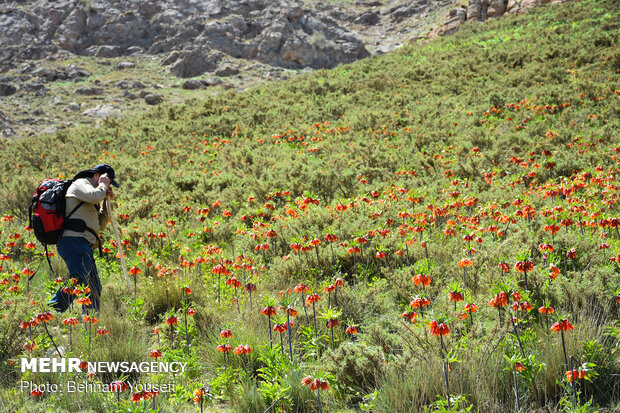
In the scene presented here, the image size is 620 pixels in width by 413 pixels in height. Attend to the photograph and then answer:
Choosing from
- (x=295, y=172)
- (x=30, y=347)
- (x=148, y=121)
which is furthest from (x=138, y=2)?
(x=30, y=347)

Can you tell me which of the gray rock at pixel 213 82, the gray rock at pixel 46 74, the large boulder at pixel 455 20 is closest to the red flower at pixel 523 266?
the large boulder at pixel 455 20

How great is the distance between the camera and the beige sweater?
4988 mm

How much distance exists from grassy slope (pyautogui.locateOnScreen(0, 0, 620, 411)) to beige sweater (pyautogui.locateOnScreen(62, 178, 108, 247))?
34.4 inches

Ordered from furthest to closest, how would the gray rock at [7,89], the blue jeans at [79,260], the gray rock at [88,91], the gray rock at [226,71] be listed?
1. the gray rock at [226,71]
2. the gray rock at [88,91]
3. the gray rock at [7,89]
4. the blue jeans at [79,260]

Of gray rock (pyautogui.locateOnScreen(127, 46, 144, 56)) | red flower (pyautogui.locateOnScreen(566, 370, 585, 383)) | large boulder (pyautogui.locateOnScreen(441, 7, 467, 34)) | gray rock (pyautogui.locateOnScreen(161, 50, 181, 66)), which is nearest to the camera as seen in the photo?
red flower (pyautogui.locateOnScreen(566, 370, 585, 383))

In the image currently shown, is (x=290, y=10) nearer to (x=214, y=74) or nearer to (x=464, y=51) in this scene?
(x=214, y=74)

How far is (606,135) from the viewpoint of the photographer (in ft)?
31.5

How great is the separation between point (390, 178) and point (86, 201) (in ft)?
21.1

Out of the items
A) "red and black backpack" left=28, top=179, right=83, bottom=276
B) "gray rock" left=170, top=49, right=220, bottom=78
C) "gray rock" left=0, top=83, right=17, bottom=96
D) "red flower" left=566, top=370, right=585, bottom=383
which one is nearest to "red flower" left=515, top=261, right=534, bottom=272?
"red flower" left=566, top=370, right=585, bottom=383

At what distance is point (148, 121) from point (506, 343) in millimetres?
19718

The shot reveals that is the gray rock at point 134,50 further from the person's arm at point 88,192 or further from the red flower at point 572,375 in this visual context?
the red flower at point 572,375

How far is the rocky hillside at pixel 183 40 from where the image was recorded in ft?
120

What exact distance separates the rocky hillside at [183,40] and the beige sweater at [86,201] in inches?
1223

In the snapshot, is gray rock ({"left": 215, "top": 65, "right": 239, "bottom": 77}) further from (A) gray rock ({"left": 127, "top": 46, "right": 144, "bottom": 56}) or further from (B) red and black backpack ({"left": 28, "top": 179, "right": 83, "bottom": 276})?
(B) red and black backpack ({"left": 28, "top": 179, "right": 83, "bottom": 276})
